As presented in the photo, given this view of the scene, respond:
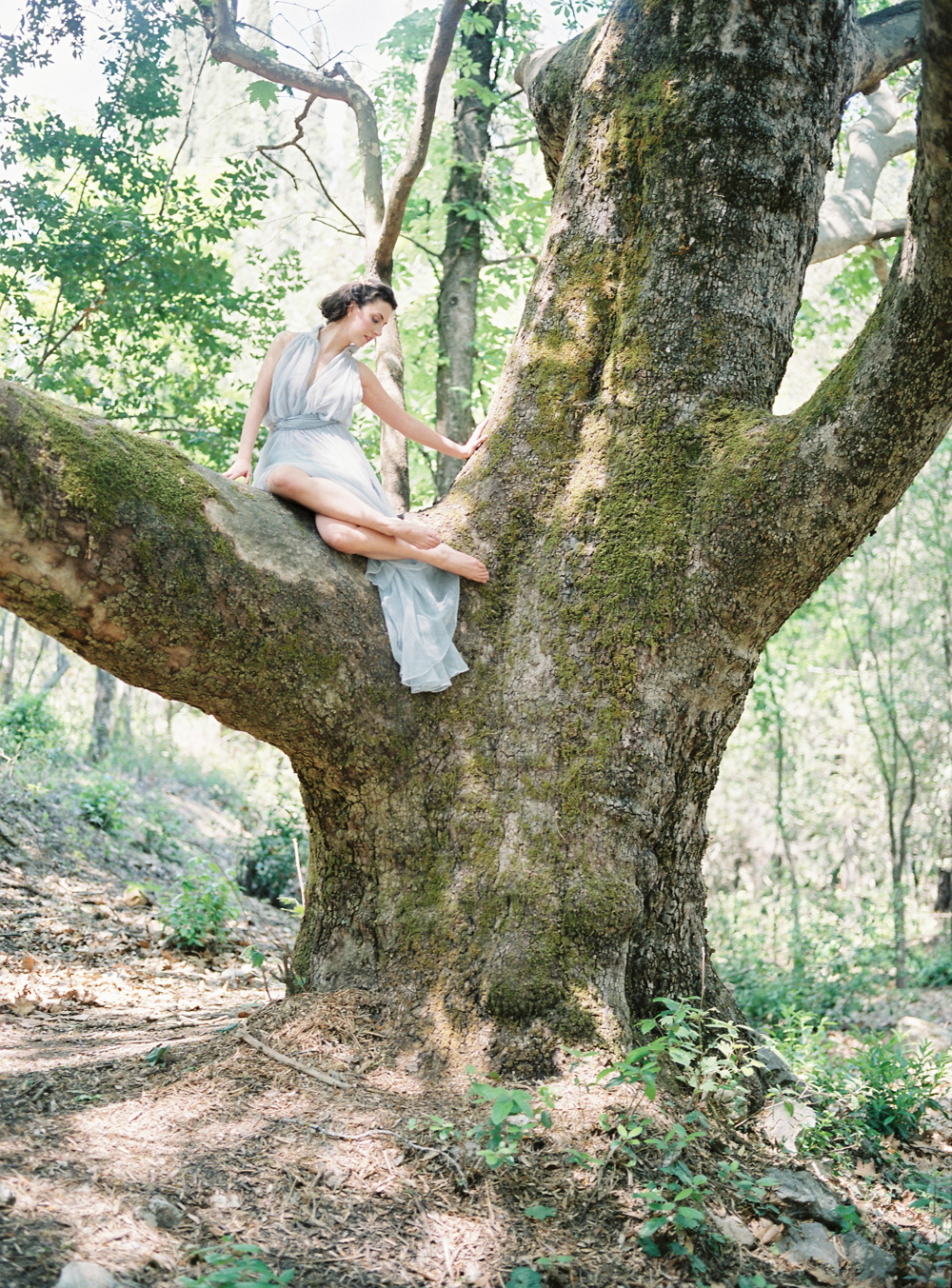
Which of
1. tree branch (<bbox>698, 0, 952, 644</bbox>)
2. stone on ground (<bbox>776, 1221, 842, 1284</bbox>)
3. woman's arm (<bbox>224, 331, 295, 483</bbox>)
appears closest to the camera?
stone on ground (<bbox>776, 1221, 842, 1284</bbox>)

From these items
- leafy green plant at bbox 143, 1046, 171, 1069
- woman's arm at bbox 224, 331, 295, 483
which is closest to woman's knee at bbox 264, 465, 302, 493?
woman's arm at bbox 224, 331, 295, 483

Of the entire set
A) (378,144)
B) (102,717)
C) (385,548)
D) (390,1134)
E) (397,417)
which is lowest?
(390,1134)

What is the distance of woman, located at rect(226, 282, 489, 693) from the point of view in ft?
12.1

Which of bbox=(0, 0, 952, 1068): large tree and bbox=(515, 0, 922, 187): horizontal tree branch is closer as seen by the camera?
bbox=(0, 0, 952, 1068): large tree

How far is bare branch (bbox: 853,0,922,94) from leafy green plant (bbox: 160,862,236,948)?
5.84 meters

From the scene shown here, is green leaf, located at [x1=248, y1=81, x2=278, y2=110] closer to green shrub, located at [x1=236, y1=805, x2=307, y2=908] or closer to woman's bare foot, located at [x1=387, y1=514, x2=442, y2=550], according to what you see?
woman's bare foot, located at [x1=387, y1=514, x2=442, y2=550]

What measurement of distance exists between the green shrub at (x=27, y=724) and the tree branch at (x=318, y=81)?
23.6 ft

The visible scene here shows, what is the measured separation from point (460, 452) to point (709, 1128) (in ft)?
9.82

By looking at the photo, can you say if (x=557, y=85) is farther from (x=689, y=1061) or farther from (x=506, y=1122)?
(x=506, y=1122)

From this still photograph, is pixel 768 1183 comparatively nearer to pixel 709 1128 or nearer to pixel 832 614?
pixel 709 1128

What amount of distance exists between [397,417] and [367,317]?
0.56m

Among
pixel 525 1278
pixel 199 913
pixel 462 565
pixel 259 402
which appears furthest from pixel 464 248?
pixel 525 1278

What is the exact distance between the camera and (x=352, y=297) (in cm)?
434

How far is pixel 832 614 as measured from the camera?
14.5m
